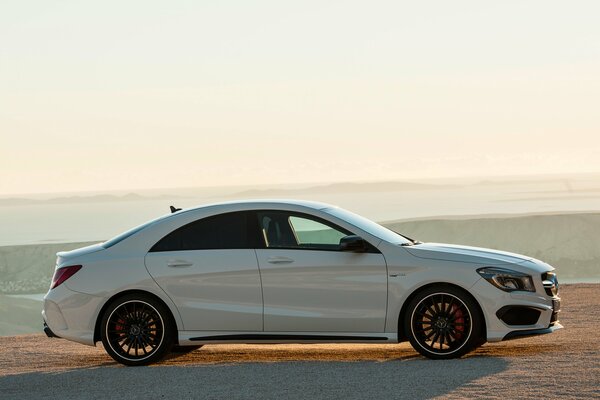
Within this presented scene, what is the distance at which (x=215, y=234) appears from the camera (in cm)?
1159

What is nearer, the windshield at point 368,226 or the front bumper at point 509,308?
the front bumper at point 509,308

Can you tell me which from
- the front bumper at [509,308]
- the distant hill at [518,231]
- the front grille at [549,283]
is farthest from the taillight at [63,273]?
the distant hill at [518,231]

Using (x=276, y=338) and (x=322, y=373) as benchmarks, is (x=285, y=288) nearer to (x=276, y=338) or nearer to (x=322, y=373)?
(x=276, y=338)

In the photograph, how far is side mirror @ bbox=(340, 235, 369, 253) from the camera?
36.7ft

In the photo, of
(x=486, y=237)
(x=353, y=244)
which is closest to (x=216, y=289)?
(x=353, y=244)

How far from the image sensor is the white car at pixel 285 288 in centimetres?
1114

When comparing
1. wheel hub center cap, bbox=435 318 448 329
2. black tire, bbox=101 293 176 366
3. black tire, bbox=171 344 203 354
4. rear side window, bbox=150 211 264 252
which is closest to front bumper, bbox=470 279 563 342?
wheel hub center cap, bbox=435 318 448 329

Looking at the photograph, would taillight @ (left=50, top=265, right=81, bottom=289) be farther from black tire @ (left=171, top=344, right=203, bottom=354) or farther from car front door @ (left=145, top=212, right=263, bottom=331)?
black tire @ (left=171, top=344, right=203, bottom=354)

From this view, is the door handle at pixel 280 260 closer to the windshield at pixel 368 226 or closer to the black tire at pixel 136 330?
the windshield at pixel 368 226

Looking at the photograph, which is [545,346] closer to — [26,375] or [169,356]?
[169,356]

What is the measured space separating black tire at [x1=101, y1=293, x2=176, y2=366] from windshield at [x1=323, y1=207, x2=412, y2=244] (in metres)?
2.08

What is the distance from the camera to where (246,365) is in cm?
1123

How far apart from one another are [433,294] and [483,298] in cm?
51

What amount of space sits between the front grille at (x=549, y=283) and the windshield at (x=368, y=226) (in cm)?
146
